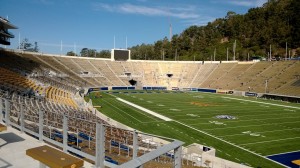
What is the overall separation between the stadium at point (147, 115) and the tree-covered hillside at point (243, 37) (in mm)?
31122

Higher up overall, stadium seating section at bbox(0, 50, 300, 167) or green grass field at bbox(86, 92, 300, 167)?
stadium seating section at bbox(0, 50, 300, 167)

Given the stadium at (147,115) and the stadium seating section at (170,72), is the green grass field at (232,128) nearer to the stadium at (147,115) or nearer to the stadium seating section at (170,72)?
the stadium at (147,115)

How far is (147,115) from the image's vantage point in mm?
35938

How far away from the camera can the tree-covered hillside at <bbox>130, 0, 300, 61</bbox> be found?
10225 cm

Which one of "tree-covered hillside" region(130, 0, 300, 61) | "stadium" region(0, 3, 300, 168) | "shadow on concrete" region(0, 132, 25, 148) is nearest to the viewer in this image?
"stadium" region(0, 3, 300, 168)

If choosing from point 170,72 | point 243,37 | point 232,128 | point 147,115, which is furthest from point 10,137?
point 243,37

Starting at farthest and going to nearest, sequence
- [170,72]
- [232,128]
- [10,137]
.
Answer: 1. [170,72]
2. [232,128]
3. [10,137]

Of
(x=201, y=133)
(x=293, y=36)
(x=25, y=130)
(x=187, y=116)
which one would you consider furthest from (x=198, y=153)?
(x=293, y=36)

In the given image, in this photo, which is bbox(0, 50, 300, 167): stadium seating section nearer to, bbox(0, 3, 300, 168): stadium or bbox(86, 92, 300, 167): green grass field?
bbox(0, 3, 300, 168): stadium

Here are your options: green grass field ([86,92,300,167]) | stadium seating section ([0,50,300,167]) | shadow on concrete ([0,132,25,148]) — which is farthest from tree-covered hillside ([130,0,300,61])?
shadow on concrete ([0,132,25,148])

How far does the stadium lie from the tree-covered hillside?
102ft

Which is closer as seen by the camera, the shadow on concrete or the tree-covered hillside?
the shadow on concrete

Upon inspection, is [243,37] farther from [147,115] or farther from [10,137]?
[10,137]

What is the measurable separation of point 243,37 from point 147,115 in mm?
96807
